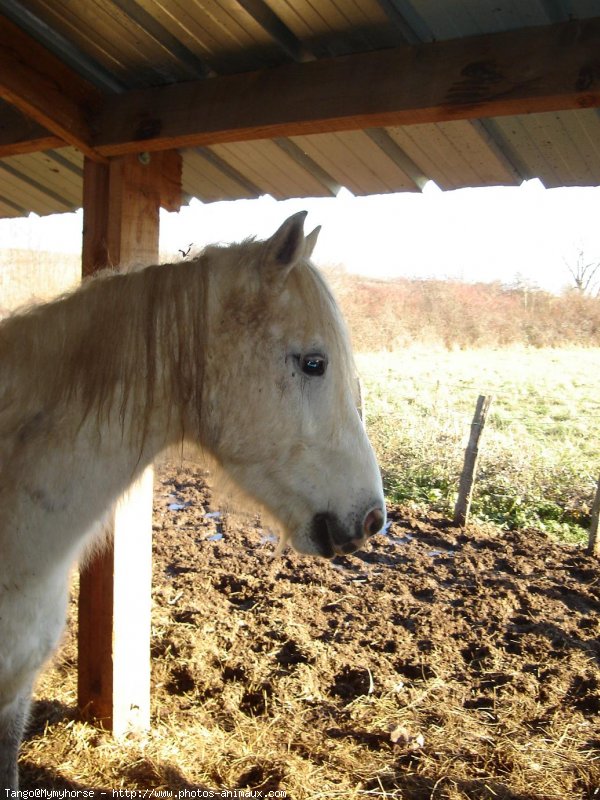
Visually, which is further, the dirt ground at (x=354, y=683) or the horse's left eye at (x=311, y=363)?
the dirt ground at (x=354, y=683)

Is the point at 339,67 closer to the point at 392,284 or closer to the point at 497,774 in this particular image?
the point at 497,774

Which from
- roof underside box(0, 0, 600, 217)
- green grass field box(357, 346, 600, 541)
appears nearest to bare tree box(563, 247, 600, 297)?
green grass field box(357, 346, 600, 541)

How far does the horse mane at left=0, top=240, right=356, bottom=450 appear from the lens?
1.82 meters

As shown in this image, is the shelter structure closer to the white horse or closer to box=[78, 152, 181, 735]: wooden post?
box=[78, 152, 181, 735]: wooden post

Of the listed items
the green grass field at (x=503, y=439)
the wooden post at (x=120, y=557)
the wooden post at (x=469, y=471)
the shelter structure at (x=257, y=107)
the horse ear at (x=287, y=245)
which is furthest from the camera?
the green grass field at (x=503, y=439)

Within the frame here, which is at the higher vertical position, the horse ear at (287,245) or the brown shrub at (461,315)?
the brown shrub at (461,315)

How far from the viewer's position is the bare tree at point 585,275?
79.2 ft

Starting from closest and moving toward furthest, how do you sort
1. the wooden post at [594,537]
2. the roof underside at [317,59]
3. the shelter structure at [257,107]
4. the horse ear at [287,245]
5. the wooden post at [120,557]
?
the horse ear at [287,245] < the shelter structure at [257,107] < the roof underside at [317,59] < the wooden post at [120,557] < the wooden post at [594,537]

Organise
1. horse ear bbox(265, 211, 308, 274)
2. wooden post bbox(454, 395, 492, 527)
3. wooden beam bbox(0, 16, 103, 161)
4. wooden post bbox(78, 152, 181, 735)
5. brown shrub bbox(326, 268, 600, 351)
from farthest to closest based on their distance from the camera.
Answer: brown shrub bbox(326, 268, 600, 351) → wooden post bbox(454, 395, 492, 527) → wooden post bbox(78, 152, 181, 735) → wooden beam bbox(0, 16, 103, 161) → horse ear bbox(265, 211, 308, 274)

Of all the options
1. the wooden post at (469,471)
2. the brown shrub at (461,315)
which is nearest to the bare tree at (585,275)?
the brown shrub at (461,315)

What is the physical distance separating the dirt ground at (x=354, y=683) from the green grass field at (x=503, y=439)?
1.79 meters

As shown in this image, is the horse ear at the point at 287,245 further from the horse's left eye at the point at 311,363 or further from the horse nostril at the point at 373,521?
the horse nostril at the point at 373,521

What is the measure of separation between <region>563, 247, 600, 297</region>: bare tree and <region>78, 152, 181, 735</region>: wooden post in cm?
2436

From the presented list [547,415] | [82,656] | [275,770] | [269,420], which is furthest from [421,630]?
[547,415]
